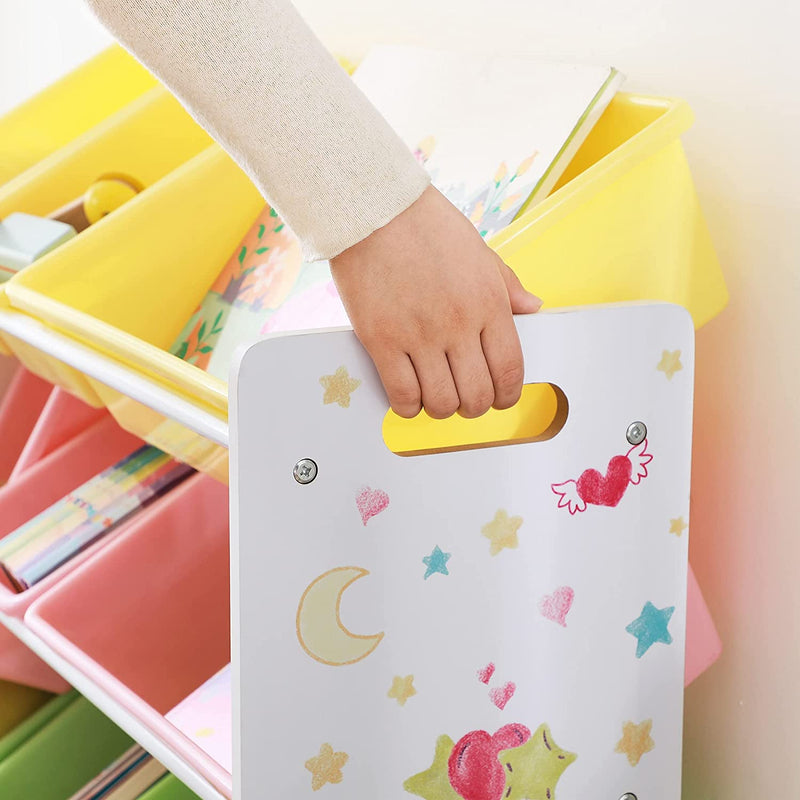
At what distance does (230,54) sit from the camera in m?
0.54

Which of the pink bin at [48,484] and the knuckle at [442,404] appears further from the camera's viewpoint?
the pink bin at [48,484]

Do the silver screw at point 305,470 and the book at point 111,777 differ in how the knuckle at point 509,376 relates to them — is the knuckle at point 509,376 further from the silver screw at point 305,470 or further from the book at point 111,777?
the book at point 111,777

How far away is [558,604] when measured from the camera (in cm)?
74

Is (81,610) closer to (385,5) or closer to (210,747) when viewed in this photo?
(210,747)

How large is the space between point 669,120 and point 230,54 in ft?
1.32

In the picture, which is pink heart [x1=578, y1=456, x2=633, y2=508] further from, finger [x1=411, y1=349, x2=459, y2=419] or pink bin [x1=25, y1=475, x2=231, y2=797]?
pink bin [x1=25, y1=475, x2=231, y2=797]

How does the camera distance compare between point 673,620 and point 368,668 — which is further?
point 673,620

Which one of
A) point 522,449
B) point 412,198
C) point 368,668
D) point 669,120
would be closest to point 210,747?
point 368,668

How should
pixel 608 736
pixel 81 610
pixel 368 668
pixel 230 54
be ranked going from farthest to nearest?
1. pixel 81 610
2. pixel 608 736
3. pixel 368 668
4. pixel 230 54

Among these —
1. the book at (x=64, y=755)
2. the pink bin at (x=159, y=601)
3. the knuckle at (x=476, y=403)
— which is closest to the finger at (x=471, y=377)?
the knuckle at (x=476, y=403)

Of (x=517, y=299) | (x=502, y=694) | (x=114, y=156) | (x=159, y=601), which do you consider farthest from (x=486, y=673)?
(x=114, y=156)

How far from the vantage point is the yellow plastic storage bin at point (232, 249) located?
756 millimetres

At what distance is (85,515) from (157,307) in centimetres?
26

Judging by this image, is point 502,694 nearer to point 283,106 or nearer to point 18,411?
point 283,106
